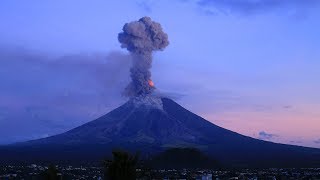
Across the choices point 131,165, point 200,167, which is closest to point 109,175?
point 131,165

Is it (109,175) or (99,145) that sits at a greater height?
(99,145)

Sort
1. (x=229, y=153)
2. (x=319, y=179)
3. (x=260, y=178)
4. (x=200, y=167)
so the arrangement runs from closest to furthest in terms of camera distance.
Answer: (x=319, y=179)
(x=260, y=178)
(x=200, y=167)
(x=229, y=153)

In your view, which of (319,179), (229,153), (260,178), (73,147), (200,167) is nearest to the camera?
(319,179)

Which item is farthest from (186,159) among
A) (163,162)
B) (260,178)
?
(260,178)

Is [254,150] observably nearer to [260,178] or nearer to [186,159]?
[186,159]

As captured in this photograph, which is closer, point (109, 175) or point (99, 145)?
point (109, 175)

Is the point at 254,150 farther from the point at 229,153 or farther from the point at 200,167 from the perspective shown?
the point at 200,167
